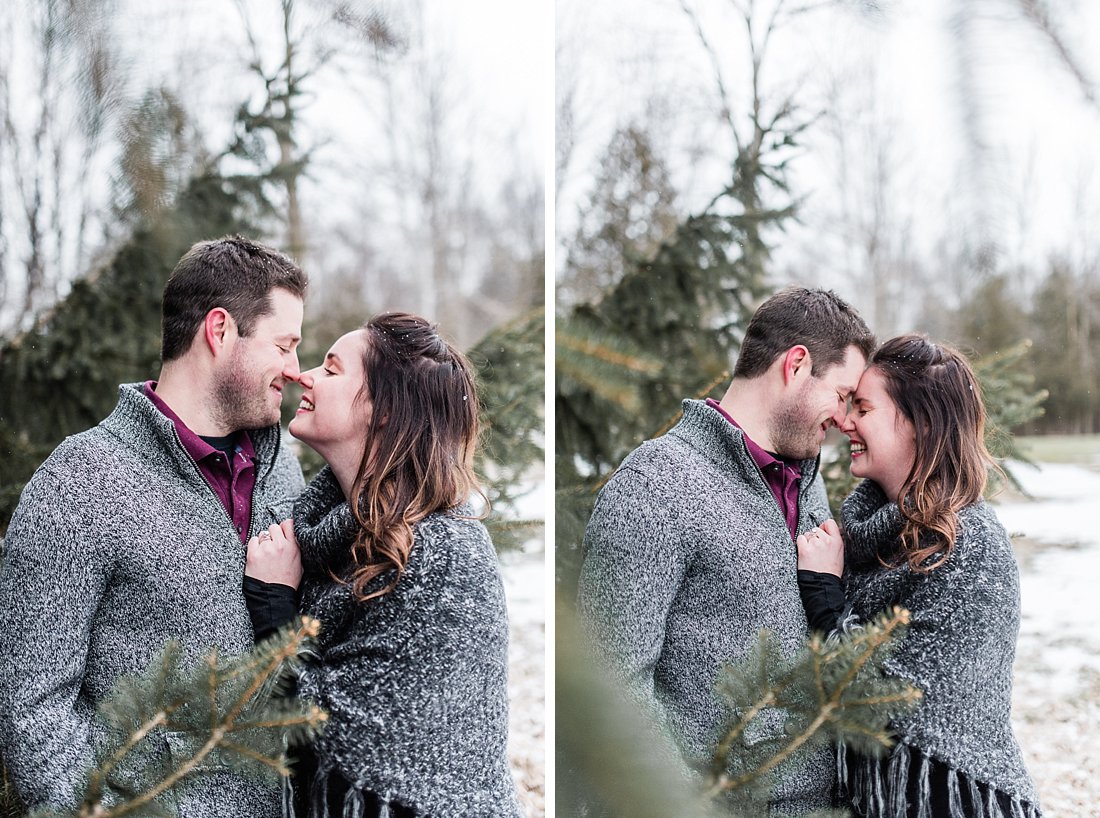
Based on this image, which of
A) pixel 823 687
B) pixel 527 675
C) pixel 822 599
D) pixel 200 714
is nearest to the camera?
pixel 200 714

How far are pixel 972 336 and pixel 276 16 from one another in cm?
194

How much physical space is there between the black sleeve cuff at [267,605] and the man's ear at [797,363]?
87cm

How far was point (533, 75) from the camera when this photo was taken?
9.46ft

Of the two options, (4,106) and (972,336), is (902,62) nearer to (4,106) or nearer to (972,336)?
(972,336)

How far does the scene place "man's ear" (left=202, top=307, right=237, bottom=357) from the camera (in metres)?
1.47

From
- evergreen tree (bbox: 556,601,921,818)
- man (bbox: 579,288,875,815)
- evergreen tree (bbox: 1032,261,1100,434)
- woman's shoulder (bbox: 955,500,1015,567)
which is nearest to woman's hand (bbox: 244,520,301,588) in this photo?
man (bbox: 579,288,875,815)

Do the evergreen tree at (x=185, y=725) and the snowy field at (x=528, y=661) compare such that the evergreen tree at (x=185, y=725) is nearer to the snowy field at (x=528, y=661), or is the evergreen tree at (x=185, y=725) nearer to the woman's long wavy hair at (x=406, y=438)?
the woman's long wavy hair at (x=406, y=438)

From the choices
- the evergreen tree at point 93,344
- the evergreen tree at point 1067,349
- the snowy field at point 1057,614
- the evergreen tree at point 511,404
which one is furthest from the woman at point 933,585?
the evergreen tree at point 93,344

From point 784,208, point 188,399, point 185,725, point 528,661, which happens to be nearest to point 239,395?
point 188,399

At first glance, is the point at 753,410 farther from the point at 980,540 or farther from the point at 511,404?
the point at 511,404

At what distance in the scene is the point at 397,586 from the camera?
1327mm

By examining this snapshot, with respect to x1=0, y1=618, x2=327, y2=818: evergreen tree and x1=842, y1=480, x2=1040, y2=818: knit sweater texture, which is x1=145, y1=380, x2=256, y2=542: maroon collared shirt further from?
x1=842, y1=480, x2=1040, y2=818: knit sweater texture

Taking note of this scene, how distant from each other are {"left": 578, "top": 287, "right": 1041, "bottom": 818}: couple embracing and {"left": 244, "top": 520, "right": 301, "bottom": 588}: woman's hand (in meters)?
0.48

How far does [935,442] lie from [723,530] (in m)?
0.35
